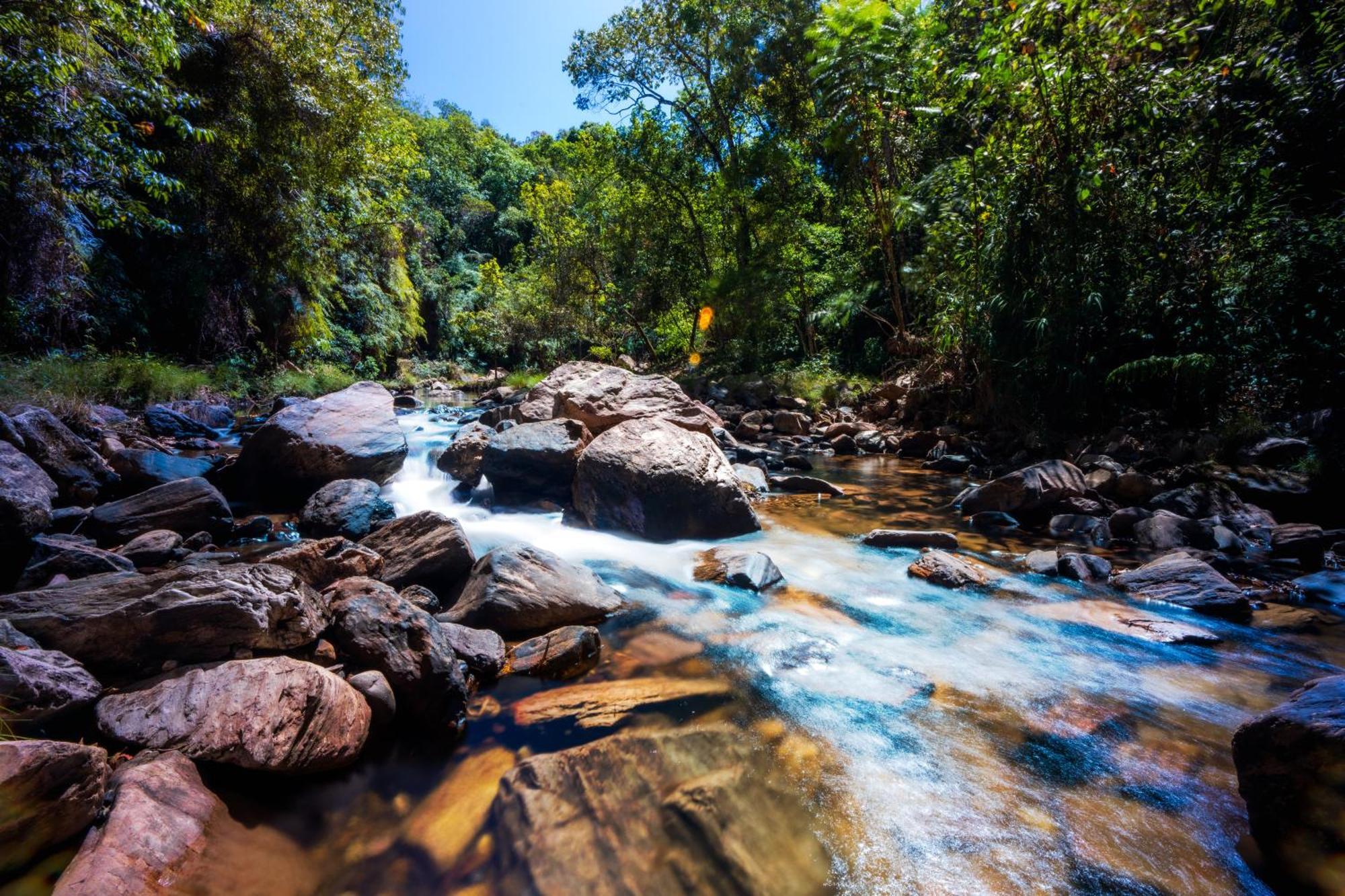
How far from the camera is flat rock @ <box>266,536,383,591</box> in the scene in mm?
3553

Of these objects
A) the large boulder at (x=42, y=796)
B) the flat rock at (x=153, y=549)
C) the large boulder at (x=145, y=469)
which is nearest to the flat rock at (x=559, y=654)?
the large boulder at (x=42, y=796)

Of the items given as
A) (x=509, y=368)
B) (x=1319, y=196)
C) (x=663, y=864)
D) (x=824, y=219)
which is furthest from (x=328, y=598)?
(x=509, y=368)

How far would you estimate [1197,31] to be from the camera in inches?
277

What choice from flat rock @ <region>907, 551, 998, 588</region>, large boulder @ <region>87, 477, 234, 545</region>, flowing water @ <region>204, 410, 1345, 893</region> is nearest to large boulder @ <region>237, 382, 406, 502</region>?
large boulder @ <region>87, 477, 234, 545</region>

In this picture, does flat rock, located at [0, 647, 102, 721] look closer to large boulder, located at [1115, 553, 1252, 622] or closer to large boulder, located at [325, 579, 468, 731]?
large boulder, located at [325, 579, 468, 731]

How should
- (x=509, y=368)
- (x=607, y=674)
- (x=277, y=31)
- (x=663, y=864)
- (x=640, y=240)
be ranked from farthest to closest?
(x=509, y=368) < (x=640, y=240) < (x=277, y=31) < (x=607, y=674) < (x=663, y=864)

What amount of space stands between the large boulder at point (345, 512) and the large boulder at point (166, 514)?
653mm

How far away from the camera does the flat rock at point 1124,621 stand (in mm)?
3516

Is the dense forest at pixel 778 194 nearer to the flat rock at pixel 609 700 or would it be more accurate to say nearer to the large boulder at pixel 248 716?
the flat rock at pixel 609 700

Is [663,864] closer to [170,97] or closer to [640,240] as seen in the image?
[170,97]

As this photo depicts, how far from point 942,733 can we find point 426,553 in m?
3.51

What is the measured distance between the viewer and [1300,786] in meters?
1.77

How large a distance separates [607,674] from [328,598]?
178 cm

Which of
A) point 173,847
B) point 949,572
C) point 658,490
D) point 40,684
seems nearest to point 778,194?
point 658,490
